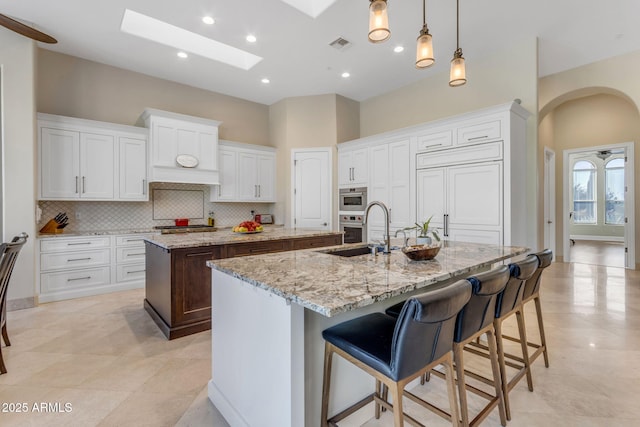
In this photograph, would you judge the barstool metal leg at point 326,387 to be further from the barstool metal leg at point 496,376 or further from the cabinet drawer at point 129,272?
the cabinet drawer at point 129,272

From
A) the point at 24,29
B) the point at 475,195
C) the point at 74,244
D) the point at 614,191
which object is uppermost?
the point at 24,29

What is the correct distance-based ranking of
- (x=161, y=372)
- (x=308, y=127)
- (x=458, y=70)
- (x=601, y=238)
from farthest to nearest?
1. (x=601, y=238)
2. (x=308, y=127)
3. (x=458, y=70)
4. (x=161, y=372)

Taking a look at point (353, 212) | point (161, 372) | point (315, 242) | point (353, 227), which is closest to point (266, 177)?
point (353, 212)

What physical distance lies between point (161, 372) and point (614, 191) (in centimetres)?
1246

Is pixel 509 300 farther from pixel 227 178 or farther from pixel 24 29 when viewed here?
pixel 24 29

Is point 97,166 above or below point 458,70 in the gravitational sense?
below

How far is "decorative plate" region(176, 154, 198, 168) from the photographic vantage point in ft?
15.3

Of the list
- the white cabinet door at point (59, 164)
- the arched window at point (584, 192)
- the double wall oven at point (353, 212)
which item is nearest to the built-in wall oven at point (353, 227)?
the double wall oven at point (353, 212)

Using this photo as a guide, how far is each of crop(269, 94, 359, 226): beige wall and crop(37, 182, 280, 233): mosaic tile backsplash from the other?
737mm

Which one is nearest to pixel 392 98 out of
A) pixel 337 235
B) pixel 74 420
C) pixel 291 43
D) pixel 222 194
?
pixel 291 43

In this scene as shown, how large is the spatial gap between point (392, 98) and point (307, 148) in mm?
1809

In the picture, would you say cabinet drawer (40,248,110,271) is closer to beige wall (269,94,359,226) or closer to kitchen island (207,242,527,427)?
beige wall (269,94,359,226)

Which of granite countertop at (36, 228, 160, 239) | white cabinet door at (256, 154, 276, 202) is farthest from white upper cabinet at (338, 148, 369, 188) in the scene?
granite countertop at (36, 228, 160, 239)

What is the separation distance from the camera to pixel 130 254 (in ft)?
14.2
